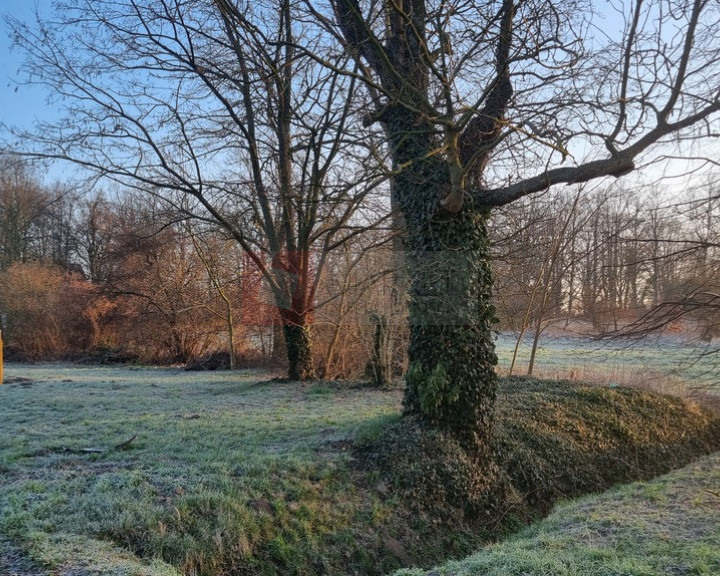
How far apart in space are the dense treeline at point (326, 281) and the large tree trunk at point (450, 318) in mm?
2773

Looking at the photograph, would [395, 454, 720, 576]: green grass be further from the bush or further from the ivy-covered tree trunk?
the bush

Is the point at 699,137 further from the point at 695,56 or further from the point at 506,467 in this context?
the point at 506,467

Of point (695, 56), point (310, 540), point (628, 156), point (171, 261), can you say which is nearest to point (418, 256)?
point (628, 156)

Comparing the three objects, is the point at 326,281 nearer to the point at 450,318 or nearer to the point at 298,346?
the point at 298,346

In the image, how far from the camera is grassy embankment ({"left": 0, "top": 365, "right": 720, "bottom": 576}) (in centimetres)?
338

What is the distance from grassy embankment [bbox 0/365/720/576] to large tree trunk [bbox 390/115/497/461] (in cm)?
61

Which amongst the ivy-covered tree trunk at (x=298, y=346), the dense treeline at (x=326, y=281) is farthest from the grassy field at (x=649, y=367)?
the ivy-covered tree trunk at (x=298, y=346)

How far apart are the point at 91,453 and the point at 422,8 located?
6147 millimetres

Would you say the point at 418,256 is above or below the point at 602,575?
above

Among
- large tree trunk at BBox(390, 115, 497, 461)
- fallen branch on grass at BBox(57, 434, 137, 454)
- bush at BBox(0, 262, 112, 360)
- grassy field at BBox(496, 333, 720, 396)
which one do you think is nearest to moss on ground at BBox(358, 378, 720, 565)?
large tree trunk at BBox(390, 115, 497, 461)

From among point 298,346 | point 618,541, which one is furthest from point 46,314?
point 618,541

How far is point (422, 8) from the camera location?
19.0 feet

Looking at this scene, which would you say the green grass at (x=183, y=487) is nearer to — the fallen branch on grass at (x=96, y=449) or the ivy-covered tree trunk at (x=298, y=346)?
the fallen branch on grass at (x=96, y=449)

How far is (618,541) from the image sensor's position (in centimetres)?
374
